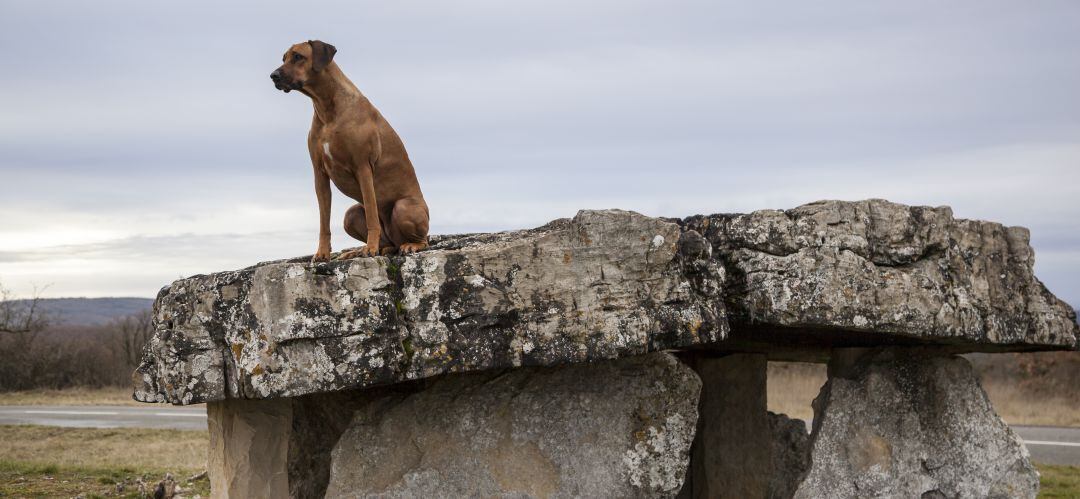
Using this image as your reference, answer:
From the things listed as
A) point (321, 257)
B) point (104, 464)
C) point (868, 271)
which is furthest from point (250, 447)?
point (104, 464)

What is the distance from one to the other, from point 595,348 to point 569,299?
0.87ft

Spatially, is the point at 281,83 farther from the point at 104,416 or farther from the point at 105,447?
the point at 104,416

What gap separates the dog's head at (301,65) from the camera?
16.2 ft

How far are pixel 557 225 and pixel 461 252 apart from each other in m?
0.75

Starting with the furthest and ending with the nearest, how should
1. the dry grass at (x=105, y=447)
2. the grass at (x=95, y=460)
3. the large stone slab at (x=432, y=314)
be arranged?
the dry grass at (x=105, y=447) < the grass at (x=95, y=460) < the large stone slab at (x=432, y=314)

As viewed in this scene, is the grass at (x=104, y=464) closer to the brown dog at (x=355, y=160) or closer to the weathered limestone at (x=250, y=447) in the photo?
the weathered limestone at (x=250, y=447)

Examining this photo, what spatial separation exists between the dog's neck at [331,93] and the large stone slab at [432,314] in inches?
39.5

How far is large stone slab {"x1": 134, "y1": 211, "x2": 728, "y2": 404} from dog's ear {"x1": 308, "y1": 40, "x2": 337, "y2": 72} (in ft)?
3.75

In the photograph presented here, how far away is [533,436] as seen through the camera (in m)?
5.13

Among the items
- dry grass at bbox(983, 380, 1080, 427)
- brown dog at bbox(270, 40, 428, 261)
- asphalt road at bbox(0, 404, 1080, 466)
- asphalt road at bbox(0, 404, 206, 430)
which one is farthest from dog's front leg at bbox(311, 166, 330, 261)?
dry grass at bbox(983, 380, 1080, 427)

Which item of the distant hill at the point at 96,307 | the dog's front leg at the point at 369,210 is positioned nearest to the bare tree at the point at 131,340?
the dog's front leg at the point at 369,210

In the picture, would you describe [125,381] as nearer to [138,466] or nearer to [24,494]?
[138,466]

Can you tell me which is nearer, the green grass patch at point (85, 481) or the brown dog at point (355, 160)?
the brown dog at point (355, 160)

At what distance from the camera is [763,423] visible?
24.0 ft
